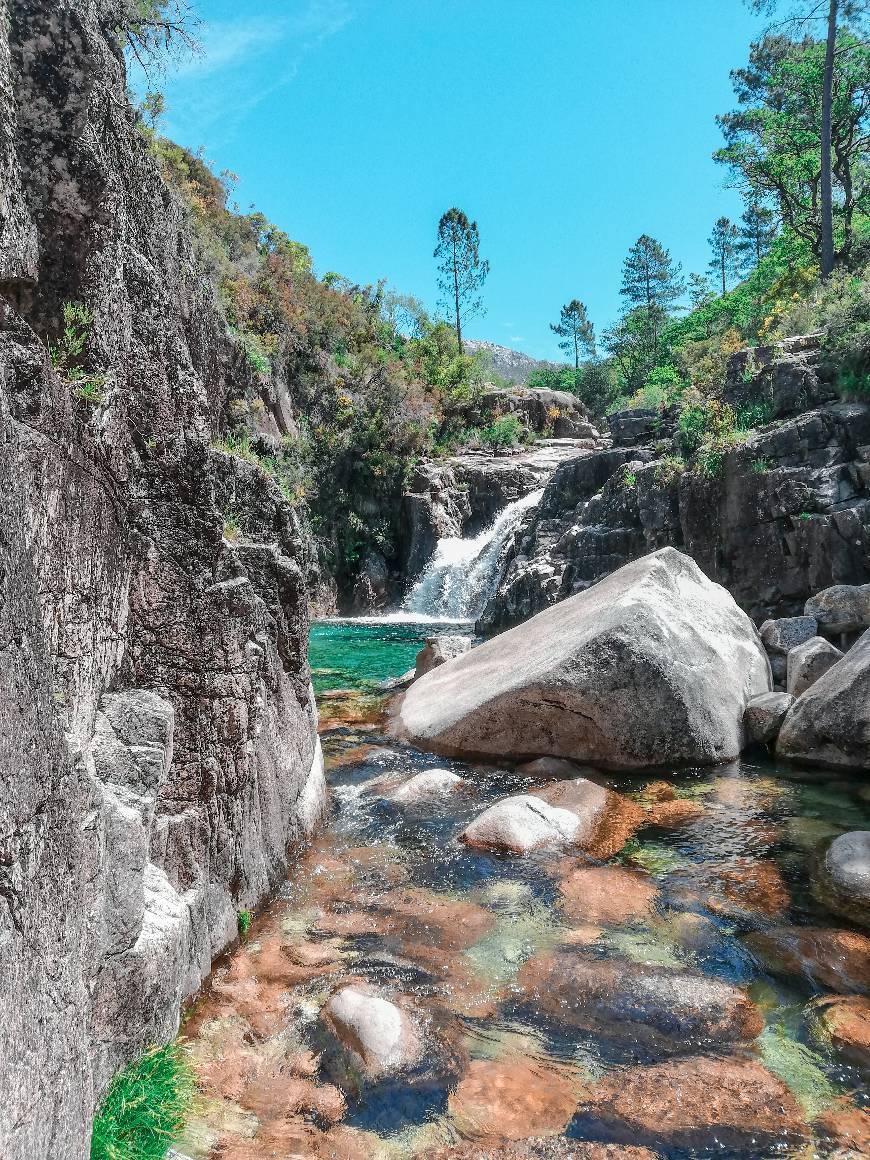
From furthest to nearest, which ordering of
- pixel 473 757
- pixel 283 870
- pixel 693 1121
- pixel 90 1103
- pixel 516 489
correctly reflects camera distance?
pixel 516 489
pixel 473 757
pixel 283 870
pixel 693 1121
pixel 90 1103

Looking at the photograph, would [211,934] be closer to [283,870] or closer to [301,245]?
[283,870]

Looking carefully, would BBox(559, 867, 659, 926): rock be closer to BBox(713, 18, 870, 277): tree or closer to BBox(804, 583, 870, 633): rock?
BBox(804, 583, 870, 633): rock

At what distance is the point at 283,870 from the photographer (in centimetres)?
468

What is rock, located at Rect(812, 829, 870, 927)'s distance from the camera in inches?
169

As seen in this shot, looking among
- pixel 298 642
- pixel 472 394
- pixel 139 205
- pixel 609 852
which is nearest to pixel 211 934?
pixel 298 642

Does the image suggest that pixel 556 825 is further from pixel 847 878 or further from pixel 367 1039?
pixel 367 1039

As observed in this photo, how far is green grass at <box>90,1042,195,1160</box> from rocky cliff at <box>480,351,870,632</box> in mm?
11710

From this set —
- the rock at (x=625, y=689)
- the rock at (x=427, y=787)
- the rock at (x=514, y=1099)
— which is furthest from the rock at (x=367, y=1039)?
the rock at (x=625, y=689)

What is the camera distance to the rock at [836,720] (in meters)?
6.28

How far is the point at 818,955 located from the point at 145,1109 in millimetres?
3395

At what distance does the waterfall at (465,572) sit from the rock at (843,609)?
39.6 ft

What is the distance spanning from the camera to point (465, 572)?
76.2 feet

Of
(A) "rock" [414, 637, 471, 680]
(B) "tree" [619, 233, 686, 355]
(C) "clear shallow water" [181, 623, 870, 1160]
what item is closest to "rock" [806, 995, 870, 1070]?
(C) "clear shallow water" [181, 623, 870, 1160]

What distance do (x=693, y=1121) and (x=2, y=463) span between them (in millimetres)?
3370
